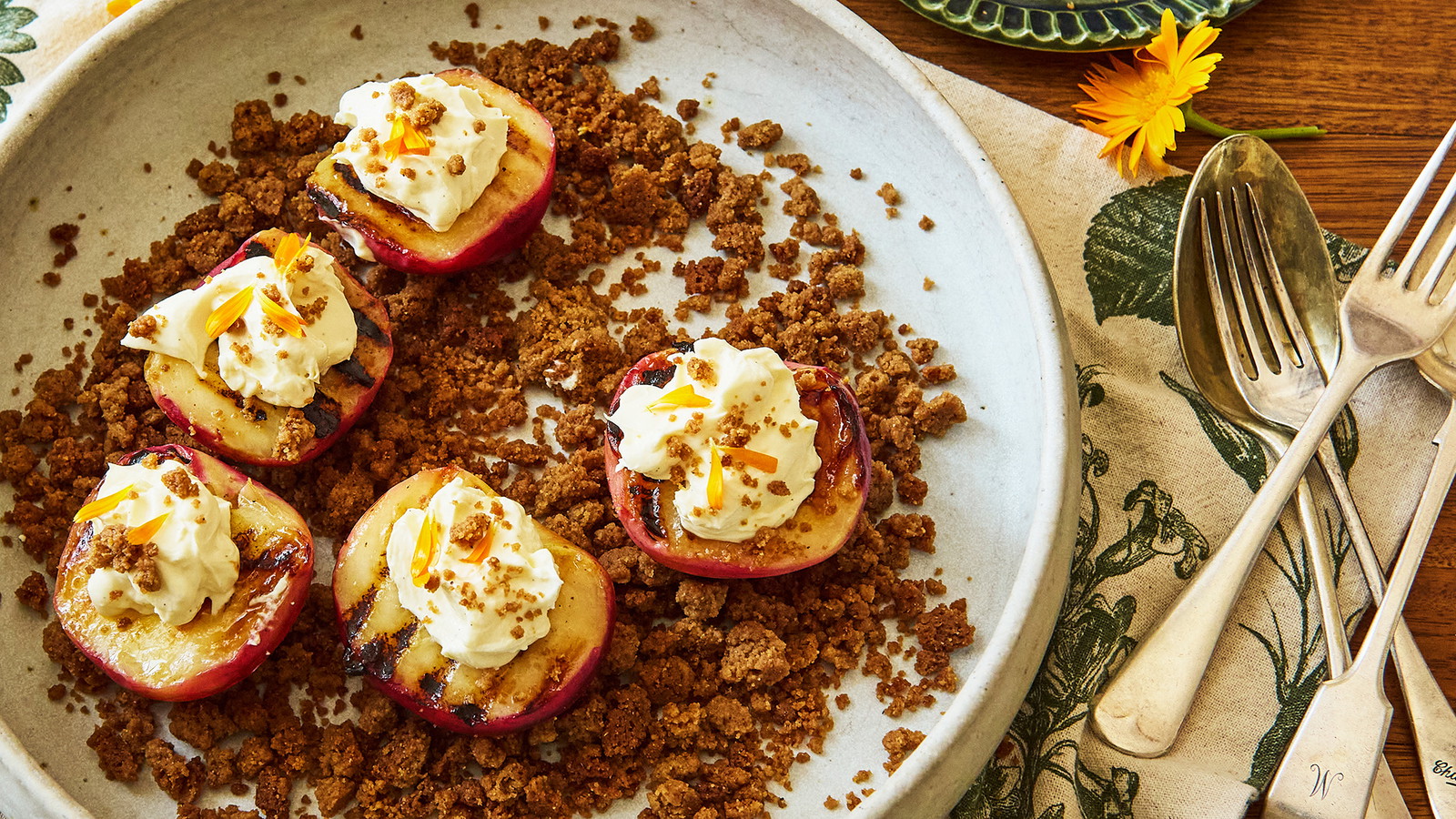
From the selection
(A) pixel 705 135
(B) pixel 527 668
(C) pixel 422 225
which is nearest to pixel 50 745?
(B) pixel 527 668

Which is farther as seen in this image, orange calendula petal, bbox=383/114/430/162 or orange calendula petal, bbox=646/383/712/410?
orange calendula petal, bbox=383/114/430/162

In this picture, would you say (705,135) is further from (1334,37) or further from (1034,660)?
(1334,37)

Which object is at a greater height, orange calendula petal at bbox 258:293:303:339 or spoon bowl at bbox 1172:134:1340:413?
spoon bowl at bbox 1172:134:1340:413

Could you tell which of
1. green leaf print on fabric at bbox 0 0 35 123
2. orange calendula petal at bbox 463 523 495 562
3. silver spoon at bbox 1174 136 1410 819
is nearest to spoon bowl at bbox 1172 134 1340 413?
silver spoon at bbox 1174 136 1410 819

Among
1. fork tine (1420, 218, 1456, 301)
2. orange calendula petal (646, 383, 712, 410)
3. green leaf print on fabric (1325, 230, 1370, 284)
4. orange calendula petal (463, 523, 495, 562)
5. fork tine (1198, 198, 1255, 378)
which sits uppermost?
fork tine (1420, 218, 1456, 301)

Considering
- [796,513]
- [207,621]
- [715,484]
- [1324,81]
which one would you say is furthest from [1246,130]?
[207,621]

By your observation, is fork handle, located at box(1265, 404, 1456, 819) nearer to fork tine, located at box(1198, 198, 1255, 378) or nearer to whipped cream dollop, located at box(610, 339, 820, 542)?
fork tine, located at box(1198, 198, 1255, 378)

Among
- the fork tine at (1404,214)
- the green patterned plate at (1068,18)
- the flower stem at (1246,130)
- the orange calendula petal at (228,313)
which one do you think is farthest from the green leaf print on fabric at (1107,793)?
the orange calendula petal at (228,313)
